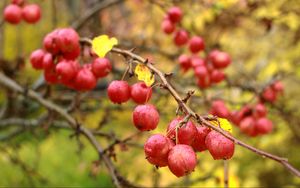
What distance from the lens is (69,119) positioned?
5.93 feet

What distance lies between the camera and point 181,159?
0.99 meters

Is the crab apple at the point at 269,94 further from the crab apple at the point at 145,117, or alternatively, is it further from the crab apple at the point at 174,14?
the crab apple at the point at 145,117

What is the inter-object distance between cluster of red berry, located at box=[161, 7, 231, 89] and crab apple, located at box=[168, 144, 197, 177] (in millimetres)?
1034

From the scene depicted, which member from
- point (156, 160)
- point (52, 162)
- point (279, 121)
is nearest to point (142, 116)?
point (156, 160)

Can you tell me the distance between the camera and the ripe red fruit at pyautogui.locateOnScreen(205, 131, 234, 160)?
1.02 metres

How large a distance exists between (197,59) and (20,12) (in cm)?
77

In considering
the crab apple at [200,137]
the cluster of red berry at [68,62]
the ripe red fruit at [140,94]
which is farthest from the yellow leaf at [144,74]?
the cluster of red berry at [68,62]

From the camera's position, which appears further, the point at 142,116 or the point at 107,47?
the point at 107,47

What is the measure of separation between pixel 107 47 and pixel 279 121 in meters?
2.36

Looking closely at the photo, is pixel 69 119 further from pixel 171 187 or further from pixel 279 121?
pixel 279 121

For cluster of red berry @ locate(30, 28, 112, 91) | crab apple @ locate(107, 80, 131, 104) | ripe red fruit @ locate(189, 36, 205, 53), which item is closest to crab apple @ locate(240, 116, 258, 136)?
ripe red fruit @ locate(189, 36, 205, 53)

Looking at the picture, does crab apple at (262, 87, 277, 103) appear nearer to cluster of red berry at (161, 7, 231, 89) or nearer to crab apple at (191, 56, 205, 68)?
cluster of red berry at (161, 7, 231, 89)

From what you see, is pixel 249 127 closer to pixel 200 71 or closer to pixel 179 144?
pixel 200 71

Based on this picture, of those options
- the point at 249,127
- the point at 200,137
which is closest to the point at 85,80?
the point at 200,137
